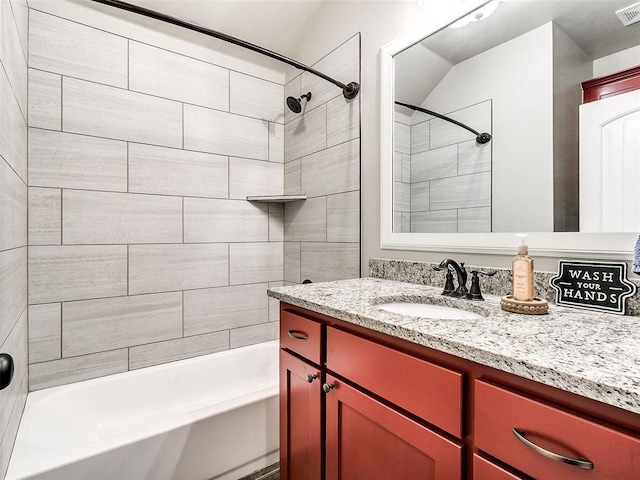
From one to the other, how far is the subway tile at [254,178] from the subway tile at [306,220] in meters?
0.18

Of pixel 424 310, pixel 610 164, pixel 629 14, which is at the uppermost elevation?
pixel 629 14

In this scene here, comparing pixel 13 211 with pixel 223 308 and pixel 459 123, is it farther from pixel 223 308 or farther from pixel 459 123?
pixel 459 123

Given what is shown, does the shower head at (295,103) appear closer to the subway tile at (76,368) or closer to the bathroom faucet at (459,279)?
the bathroom faucet at (459,279)

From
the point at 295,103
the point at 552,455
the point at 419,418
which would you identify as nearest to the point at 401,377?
the point at 419,418

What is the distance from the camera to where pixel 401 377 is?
2.74 feet

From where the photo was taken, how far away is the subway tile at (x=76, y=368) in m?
1.64

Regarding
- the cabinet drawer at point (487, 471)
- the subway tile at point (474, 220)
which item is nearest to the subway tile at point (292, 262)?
the subway tile at point (474, 220)

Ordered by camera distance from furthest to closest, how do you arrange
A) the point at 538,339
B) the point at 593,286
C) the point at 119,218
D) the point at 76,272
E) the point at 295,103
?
the point at 295,103, the point at 119,218, the point at 76,272, the point at 593,286, the point at 538,339

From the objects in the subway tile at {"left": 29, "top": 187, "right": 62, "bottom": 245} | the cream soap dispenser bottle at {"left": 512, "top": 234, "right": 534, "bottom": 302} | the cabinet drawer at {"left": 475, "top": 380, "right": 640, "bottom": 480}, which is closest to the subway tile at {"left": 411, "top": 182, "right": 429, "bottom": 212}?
the cream soap dispenser bottle at {"left": 512, "top": 234, "right": 534, "bottom": 302}

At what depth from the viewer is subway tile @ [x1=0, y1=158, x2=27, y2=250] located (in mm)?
1073

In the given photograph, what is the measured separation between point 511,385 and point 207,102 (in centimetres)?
213

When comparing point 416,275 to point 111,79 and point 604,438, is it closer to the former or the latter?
point 604,438

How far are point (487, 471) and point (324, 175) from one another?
64.7 inches

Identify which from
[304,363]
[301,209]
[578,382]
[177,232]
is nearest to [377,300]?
[304,363]
